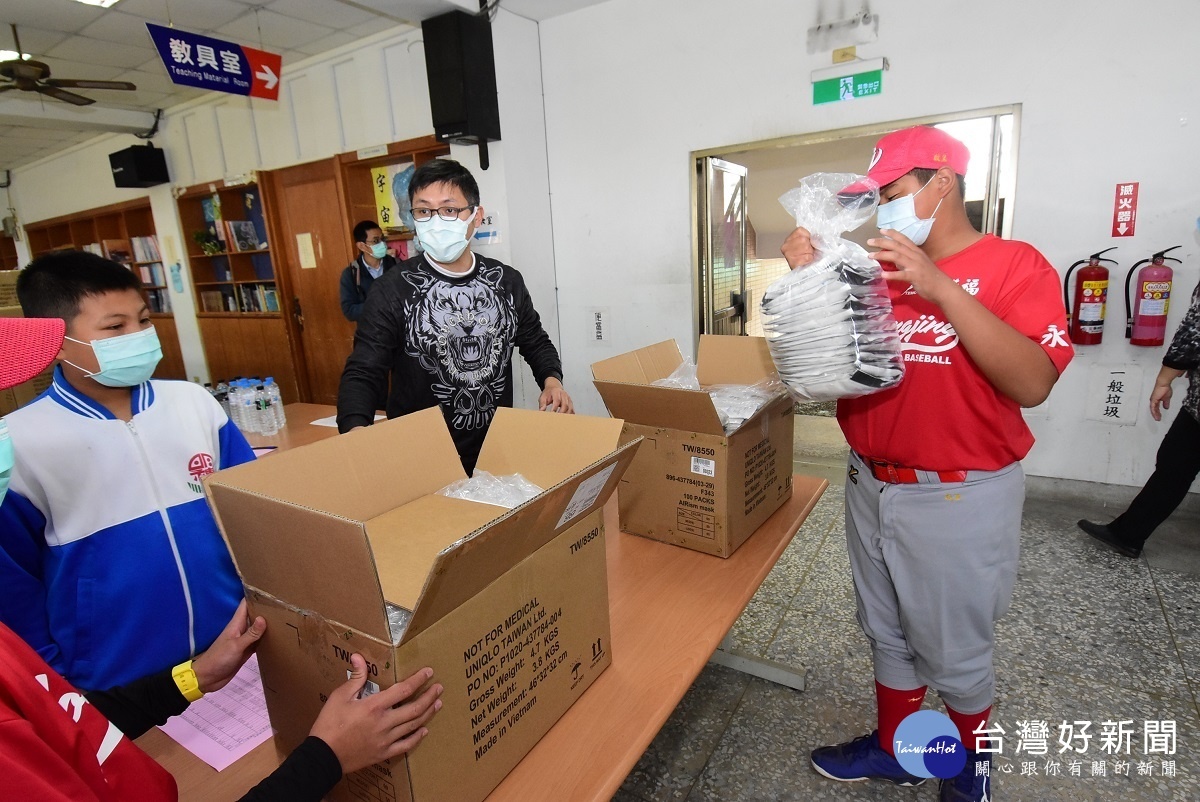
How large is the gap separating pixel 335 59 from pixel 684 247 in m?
3.12

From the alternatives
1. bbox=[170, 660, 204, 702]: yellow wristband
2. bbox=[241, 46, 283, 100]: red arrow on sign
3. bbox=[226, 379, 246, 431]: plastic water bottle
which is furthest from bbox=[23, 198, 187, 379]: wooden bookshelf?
bbox=[170, 660, 204, 702]: yellow wristband

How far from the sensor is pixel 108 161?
22.4 feet

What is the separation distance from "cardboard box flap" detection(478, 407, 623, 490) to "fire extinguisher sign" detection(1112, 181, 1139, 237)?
309 centimetres

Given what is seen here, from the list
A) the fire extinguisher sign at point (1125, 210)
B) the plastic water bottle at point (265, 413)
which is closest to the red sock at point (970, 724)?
the fire extinguisher sign at point (1125, 210)

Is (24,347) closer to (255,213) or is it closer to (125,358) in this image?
(125,358)

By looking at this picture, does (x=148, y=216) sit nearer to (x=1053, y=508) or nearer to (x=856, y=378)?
(x=856, y=378)

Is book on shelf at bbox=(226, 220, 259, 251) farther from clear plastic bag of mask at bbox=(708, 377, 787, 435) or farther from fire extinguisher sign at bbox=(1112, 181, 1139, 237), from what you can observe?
fire extinguisher sign at bbox=(1112, 181, 1139, 237)

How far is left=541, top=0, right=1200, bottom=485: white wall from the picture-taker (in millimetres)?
2732

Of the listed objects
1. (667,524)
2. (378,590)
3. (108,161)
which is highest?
(108,161)

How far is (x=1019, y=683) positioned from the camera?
194 cm

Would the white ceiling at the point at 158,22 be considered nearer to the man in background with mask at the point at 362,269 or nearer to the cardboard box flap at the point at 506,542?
the man in background with mask at the point at 362,269

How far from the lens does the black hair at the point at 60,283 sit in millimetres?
1076

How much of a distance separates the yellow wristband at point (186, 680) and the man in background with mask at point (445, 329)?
0.88 metres

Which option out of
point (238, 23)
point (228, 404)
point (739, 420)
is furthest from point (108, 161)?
point (739, 420)
